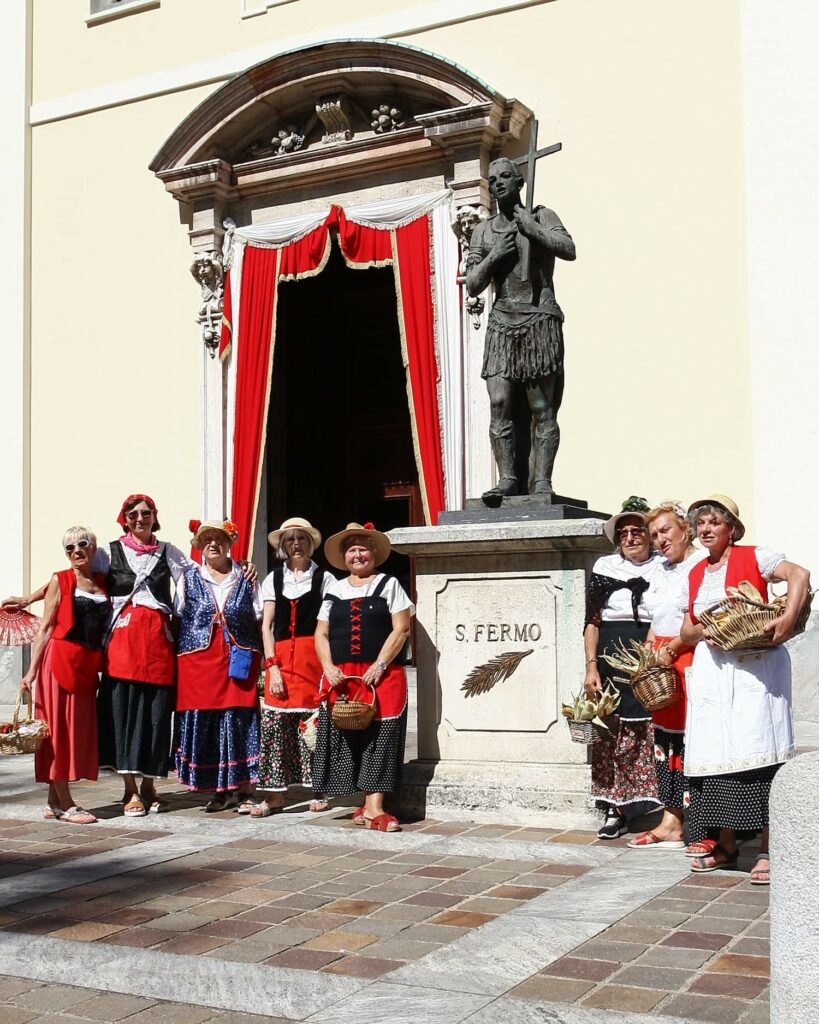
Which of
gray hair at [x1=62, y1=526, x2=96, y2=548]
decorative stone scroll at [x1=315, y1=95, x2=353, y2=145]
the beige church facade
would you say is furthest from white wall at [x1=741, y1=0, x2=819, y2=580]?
gray hair at [x1=62, y1=526, x2=96, y2=548]

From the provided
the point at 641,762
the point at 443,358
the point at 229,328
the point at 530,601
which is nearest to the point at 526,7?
the point at 443,358

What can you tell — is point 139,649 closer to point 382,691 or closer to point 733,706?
point 382,691

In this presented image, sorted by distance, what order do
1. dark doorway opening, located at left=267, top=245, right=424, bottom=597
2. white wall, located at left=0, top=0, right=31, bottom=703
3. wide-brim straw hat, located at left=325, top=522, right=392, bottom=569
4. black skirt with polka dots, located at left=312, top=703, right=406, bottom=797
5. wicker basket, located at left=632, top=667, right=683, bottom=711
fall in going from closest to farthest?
wicker basket, located at left=632, top=667, right=683, bottom=711 < black skirt with polka dots, located at left=312, top=703, right=406, bottom=797 < wide-brim straw hat, located at left=325, top=522, right=392, bottom=569 < white wall, located at left=0, top=0, right=31, bottom=703 < dark doorway opening, located at left=267, top=245, right=424, bottom=597

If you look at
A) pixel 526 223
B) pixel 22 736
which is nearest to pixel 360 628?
pixel 22 736

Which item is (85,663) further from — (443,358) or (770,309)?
(770,309)

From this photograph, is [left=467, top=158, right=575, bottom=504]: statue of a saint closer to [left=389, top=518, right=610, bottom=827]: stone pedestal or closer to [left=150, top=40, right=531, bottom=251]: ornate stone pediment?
[left=389, top=518, right=610, bottom=827]: stone pedestal

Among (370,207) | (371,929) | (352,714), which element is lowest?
(371,929)

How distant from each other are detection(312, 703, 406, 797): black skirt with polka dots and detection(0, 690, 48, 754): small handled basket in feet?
4.89

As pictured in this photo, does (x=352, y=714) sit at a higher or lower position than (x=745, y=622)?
lower

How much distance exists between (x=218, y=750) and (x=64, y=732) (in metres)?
0.85

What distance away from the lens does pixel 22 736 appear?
6883 mm

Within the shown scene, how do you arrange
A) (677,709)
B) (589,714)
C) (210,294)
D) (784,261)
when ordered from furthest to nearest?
(210,294) → (784,261) → (589,714) → (677,709)

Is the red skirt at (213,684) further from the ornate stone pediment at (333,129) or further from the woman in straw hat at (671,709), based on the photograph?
the ornate stone pediment at (333,129)

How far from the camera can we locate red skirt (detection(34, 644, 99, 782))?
7.09 m
